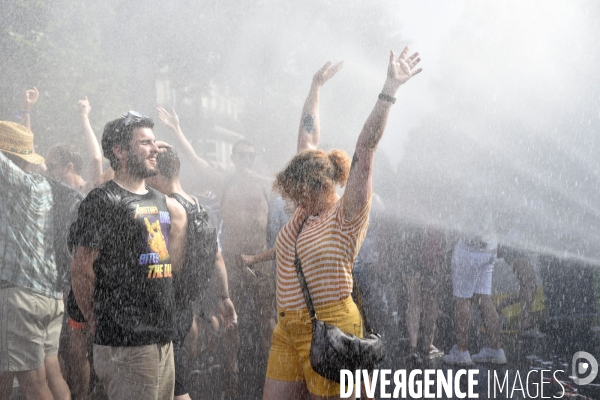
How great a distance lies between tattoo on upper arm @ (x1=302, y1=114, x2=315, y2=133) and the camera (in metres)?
3.42

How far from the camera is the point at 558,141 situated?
6.43 m

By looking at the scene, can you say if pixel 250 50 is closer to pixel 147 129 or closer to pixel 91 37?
pixel 91 37

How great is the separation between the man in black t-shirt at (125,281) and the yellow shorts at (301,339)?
459 millimetres

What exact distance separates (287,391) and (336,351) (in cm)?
30

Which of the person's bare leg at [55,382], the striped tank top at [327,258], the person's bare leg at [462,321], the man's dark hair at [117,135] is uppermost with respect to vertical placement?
the man's dark hair at [117,135]

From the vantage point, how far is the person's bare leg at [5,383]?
315 cm

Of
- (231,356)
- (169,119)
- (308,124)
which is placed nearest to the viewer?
(308,124)

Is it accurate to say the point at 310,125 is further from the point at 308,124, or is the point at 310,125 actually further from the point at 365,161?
the point at 365,161

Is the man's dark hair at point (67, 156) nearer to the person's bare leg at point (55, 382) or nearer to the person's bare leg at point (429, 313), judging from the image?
the person's bare leg at point (55, 382)

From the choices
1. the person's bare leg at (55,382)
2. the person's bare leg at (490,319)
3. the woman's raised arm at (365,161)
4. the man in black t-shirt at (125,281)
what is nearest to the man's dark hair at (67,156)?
the person's bare leg at (55,382)

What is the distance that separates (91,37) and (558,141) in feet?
20.6

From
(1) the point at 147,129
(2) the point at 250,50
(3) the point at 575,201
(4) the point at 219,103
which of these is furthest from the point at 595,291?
(4) the point at 219,103

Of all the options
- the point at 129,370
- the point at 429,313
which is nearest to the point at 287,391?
the point at 129,370

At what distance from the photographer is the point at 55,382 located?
331cm
